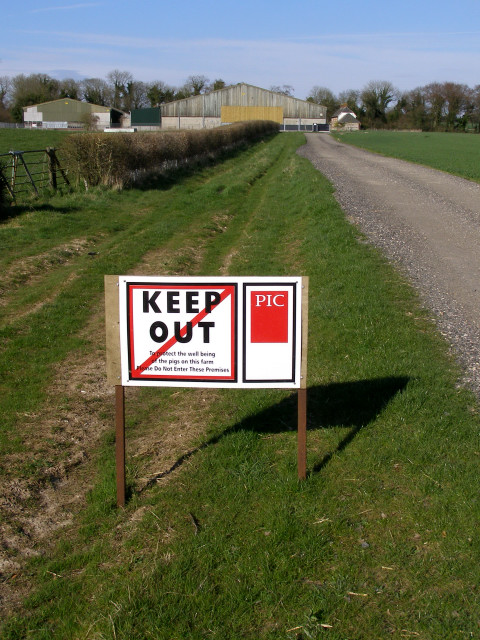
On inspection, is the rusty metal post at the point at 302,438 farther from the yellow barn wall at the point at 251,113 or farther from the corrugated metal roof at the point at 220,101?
the corrugated metal roof at the point at 220,101

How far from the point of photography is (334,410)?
4.89 m

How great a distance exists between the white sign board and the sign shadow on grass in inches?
31.7

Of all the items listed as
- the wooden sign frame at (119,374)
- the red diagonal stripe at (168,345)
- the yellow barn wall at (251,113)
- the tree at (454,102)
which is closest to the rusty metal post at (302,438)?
the wooden sign frame at (119,374)

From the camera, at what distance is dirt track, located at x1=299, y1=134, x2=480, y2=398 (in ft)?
22.6

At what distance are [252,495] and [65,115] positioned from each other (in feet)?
330

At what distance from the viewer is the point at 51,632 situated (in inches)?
112

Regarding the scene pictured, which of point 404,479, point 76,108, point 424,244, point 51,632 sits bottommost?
point 51,632

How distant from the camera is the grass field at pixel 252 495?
2.89m

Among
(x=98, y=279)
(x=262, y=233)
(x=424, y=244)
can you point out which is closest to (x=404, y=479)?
(x=98, y=279)

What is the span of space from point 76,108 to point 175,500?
330 feet

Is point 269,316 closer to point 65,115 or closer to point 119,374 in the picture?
point 119,374

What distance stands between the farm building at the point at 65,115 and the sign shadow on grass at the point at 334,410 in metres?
92.7

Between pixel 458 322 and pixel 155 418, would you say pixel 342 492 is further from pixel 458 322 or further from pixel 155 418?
pixel 458 322

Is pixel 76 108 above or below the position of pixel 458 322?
above
